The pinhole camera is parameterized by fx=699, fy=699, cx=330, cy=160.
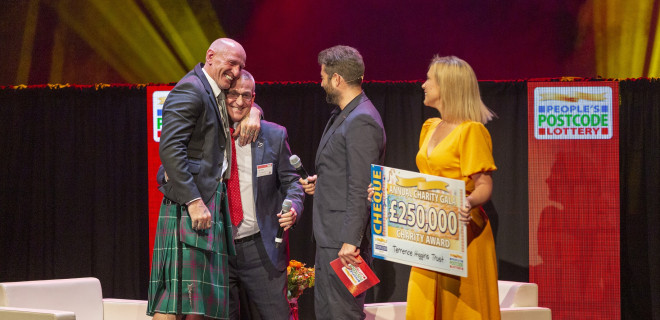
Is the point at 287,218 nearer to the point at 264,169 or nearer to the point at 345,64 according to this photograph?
the point at 264,169

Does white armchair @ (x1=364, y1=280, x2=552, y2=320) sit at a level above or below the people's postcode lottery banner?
below

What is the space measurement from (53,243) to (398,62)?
3.93 meters

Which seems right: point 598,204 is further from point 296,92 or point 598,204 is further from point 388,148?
point 296,92

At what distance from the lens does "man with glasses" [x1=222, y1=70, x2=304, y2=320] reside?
3.46m

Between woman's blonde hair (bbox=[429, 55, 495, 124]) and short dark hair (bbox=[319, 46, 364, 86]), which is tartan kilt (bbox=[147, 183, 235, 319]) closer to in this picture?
short dark hair (bbox=[319, 46, 364, 86])

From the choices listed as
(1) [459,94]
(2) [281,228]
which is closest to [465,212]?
(1) [459,94]

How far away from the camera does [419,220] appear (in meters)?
2.88

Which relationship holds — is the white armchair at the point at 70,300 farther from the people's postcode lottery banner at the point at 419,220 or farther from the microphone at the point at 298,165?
the people's postcode lottery banner at the point at 419,220

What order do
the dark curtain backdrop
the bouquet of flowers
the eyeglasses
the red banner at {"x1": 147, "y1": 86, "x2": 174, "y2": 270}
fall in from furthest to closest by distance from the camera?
the dark curtain backdrop < the red banner at {"x1": 147, "y1": 86, "x2": 174, "y2": 270} < the bouquet of flowers < the eyeglasses

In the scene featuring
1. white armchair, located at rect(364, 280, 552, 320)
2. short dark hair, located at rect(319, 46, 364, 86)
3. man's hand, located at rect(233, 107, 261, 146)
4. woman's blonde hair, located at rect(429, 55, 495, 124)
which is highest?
short dark hair, located at rect(319, 46, 364, 86)

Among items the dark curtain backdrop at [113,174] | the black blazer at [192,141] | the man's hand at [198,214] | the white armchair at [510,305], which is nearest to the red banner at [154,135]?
the dark curtain backdrop at [113,174]

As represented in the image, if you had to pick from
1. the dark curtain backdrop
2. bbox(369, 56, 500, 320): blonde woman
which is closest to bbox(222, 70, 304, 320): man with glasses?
bbox(369, 56, 500, 320): blonde woman

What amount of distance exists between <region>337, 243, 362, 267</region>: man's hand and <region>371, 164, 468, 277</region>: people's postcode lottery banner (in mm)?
128

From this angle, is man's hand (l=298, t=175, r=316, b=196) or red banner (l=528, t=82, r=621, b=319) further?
red banner (l=528, t=82, r=621, b=319)
